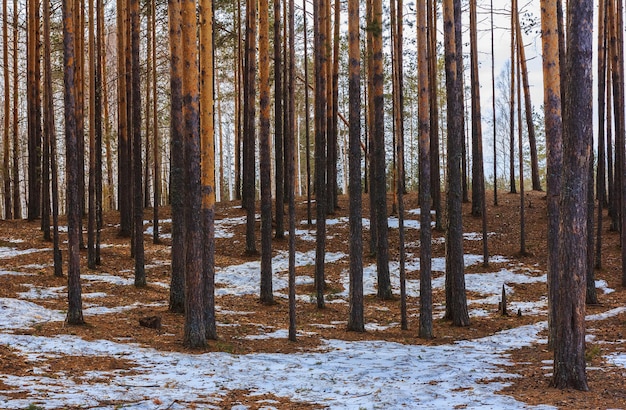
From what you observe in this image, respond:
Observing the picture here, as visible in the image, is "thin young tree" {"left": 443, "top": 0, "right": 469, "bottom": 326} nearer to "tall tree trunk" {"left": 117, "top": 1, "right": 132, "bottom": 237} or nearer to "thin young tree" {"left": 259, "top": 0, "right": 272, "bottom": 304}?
"thin young tree" {"left": 259, "top": 0, "right": 272, "bottom": 304}

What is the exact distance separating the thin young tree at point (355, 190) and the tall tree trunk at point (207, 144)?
2.96 meters

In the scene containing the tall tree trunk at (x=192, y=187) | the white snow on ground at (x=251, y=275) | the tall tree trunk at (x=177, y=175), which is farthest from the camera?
the white snow on ground at (x=251, y=275)

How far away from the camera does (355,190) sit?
1154 centimetres

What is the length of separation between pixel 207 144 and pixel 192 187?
3.21ft

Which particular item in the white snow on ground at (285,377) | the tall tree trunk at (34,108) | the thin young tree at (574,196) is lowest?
the white snow on ground at (285,377)

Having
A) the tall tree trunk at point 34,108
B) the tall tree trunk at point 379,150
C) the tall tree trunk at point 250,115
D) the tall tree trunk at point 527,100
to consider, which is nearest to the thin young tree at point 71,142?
the tall tree trunk at point 379,150

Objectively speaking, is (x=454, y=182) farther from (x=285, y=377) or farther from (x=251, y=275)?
(x=251, y=275)

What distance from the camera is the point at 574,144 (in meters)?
6.90

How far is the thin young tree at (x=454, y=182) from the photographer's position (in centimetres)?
1223

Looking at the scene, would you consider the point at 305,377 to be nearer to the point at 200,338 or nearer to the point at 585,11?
the point at 200,338

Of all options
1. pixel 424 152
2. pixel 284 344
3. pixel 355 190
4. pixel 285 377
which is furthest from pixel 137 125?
pixel 285 377

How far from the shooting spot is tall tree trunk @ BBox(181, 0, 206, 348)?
9.26 meters

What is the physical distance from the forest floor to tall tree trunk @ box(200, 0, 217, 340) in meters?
0.87

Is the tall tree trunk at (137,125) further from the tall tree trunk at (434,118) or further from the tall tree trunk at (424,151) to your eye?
the tall tree trunk at (434,118)
